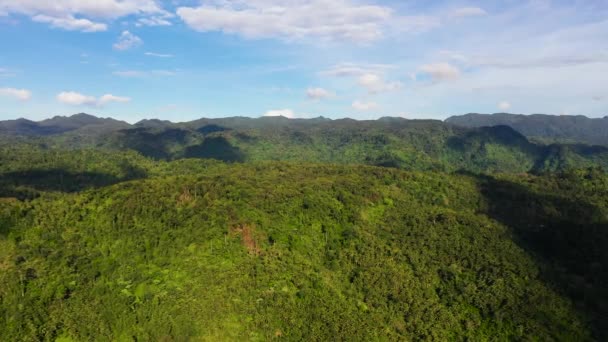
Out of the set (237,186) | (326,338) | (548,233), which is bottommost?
(326,338)

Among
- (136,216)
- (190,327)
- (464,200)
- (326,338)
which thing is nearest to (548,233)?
(464,200)

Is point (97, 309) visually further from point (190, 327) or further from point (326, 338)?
point (326, 338)

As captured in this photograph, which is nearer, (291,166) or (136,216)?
(136,216)

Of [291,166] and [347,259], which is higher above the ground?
[291,166]

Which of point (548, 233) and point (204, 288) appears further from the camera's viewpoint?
point (548, 233)

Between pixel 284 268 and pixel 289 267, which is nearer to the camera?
pixel 284 268

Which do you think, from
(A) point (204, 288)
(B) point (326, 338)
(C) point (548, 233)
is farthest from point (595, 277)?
(A) point (204, 288)

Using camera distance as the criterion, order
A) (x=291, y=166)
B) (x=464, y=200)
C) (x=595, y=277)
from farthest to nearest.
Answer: (x=291, y=166) → (x=464, y=200) → (x=595, y=277)

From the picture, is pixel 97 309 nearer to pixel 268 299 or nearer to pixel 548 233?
pixel 268 299

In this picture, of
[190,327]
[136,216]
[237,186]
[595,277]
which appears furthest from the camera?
[237,186]
